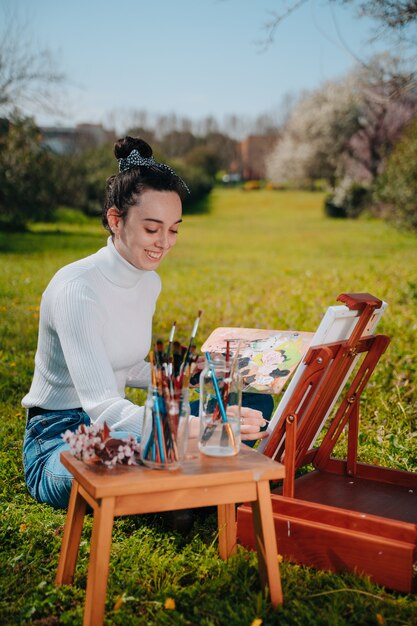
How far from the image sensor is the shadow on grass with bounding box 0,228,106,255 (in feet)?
53.2

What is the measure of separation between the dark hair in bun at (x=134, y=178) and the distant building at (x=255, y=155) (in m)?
66.4

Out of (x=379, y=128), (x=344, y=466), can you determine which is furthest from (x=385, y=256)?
(x=379, y=128)

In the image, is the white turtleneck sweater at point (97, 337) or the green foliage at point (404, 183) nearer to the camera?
the white turtleneck sweater at point (97, 337)

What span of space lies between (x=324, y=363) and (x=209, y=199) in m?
38.9

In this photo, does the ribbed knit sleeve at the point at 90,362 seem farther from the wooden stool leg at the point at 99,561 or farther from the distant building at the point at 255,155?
the distant building at the point at 255,155

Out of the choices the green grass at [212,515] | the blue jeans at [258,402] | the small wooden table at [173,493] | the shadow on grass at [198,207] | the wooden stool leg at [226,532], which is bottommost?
the shadow on grass at [198,207]

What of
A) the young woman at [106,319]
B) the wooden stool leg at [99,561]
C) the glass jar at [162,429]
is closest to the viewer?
the wooden stool leg at [99,561]

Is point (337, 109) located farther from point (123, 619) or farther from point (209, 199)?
point (123, 619)

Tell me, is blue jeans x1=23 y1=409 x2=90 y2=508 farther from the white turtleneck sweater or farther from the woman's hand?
the woman's hand

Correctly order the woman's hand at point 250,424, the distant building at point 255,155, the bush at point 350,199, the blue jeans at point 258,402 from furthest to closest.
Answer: the distant building at point 255,155
the bush at point 350,199
the blue jeans at point 258,402
the woman's hand at point 250,424


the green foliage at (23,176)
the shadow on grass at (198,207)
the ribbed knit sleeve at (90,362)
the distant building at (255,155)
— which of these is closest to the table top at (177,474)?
the ribbed knit sleeve at (90,362)

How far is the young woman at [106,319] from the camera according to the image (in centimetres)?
286

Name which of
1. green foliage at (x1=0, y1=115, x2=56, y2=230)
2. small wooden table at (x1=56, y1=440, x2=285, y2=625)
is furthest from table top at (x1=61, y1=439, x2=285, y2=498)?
green foliage at (x1=0, y1=115, x2=56, y2=230)

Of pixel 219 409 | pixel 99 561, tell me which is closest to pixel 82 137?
pixel 219 409
